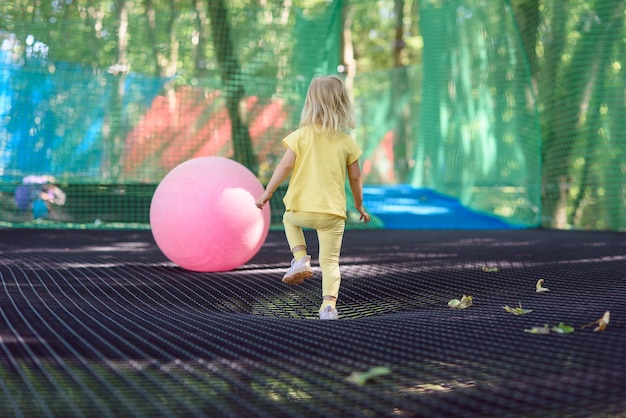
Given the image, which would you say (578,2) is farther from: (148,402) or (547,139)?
Answer: (148,402)

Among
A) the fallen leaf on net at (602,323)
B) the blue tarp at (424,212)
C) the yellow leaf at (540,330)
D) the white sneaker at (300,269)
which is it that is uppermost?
the white sneaker at (300,269)

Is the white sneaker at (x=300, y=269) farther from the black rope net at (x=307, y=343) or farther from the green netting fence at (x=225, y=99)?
the green netting fence at (x=225, y=99)

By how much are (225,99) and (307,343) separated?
295 inches

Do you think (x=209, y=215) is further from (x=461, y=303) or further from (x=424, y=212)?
(x=424, y=212)

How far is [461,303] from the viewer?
4.16 meters

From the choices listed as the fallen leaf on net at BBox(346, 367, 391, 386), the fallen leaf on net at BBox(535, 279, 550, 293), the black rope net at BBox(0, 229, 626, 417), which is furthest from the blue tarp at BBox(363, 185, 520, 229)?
the fallen leaf on net at BBox(346, 367, 391, 386)

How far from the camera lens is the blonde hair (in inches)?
165

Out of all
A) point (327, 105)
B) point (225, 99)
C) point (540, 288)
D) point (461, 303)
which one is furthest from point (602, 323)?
point (225, 99)

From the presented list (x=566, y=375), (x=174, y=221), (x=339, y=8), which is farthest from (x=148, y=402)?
(x=339, y=8)

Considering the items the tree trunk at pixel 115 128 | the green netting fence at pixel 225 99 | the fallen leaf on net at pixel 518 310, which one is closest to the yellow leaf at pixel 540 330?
the fallen leaf on net at pixel 518 310

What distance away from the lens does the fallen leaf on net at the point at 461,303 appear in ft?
13.6

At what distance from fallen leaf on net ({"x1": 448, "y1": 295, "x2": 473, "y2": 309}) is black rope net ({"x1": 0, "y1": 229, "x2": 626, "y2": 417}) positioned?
0.05 meters

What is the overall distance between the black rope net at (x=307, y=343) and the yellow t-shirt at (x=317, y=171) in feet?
1.94

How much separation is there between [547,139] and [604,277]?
6055mm
